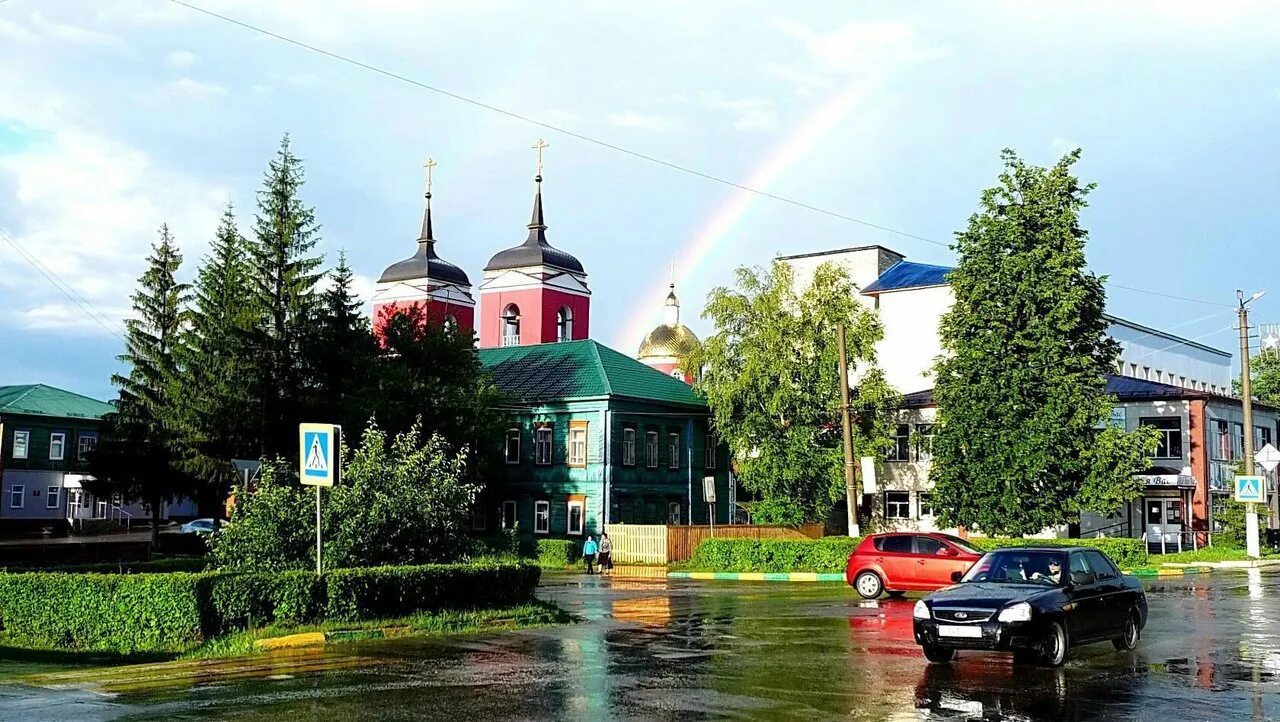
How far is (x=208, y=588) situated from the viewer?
56.2ft

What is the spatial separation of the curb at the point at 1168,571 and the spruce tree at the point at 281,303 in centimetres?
2985

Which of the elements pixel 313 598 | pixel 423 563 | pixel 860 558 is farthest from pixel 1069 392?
pixel 313 598

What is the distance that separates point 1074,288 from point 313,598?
32.9 meters

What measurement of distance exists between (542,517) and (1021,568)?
4044 centimetres

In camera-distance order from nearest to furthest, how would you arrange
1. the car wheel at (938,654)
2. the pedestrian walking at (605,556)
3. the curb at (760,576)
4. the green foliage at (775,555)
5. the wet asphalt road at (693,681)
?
the wet asphalt road at (693,681), the car wheel at (938,654), the curb at (760,576), the green foliage at (775,555), the pedestrian walking at (605,556)

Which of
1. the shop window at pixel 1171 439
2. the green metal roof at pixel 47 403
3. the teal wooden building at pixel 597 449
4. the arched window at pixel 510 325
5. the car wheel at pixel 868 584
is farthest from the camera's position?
the arched window at pixel 510 325

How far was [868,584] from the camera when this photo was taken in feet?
92.2

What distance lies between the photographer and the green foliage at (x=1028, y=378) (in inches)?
1671

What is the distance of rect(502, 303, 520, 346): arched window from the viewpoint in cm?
7756

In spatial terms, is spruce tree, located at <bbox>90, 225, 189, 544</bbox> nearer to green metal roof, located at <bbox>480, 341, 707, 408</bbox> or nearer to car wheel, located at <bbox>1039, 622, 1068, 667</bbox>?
green metal roof, located at <bbox>480, 341, 707, 408</bbox>

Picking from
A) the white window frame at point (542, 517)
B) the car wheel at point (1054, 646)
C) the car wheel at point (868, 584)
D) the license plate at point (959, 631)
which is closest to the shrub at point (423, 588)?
the license plate at point (959, 631)

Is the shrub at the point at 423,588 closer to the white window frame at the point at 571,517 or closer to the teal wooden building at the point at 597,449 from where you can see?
the teal wooden building at the point at 597,449

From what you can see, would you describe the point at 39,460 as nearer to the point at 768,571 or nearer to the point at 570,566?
the point at 570,566

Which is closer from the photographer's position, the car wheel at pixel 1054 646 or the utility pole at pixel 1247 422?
the car wheel at pixel 1054 646
